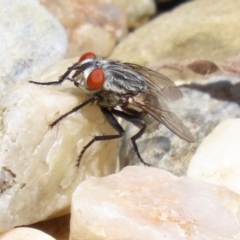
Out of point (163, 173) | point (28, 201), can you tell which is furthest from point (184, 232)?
point (28, 201)

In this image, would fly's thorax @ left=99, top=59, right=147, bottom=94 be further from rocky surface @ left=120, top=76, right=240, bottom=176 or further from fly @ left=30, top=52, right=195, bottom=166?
rocky surface @ left=120, top=76, right=240, bottom=176

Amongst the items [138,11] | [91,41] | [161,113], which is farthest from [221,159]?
[138,11]

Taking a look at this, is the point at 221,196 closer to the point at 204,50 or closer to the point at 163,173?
the point at 163,173

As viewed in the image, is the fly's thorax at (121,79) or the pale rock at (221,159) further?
the fly's thorax at (121,79)

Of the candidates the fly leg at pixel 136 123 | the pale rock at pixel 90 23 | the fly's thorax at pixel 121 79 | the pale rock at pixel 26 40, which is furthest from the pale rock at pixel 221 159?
the pale rock at pixel 90 23

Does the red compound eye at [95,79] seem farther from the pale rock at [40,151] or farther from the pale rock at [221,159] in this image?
the pale rock at [221,159]

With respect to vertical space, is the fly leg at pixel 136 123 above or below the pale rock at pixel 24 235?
below

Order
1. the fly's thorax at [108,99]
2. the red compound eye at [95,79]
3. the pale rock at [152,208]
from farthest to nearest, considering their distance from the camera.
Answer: the fly's thorax at [108,99] < the red compound eye at [95,79] < the pale rock at [152,208]
